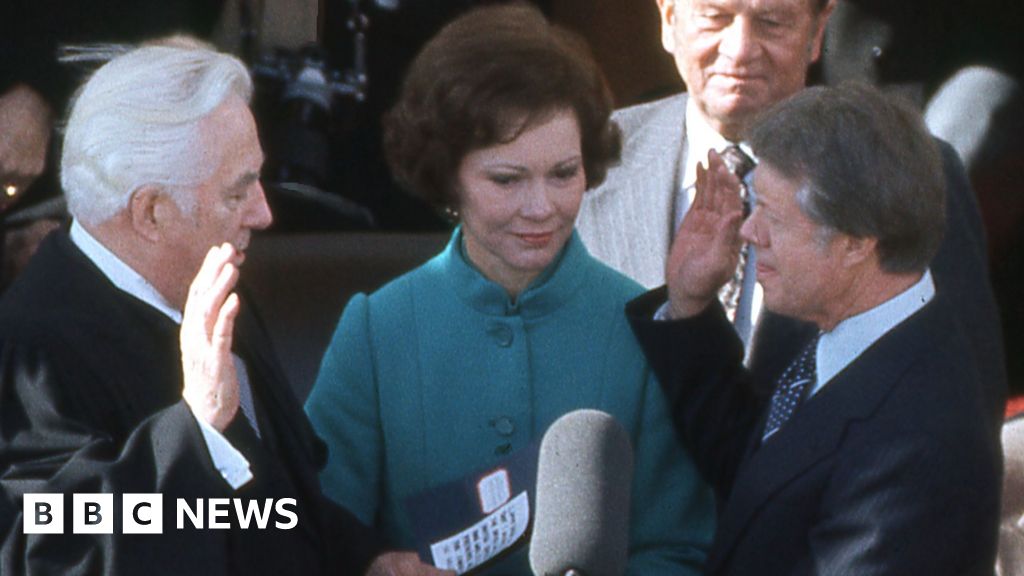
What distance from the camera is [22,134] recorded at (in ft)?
9.41

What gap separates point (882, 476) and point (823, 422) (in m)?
0.11

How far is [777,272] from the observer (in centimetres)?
205

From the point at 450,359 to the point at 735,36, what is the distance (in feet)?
2.26

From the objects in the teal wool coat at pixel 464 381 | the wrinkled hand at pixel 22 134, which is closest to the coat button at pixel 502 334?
the teal wool coat at pixel 464 381

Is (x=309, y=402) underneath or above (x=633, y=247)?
underneath

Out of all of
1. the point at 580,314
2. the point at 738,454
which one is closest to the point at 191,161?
the point at 580,314

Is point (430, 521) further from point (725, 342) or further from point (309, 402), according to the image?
point (725, 342)

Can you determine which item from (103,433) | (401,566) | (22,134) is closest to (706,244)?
(401,566)

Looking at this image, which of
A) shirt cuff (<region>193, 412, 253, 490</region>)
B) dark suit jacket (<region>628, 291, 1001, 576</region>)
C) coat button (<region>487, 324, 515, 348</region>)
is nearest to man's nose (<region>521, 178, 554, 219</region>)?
coat button (<region>487, 324, 515, 348</region>)

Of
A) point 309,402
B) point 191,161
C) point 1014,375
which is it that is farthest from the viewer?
point 1014,375

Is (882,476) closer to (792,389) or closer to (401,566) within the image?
(792,389)

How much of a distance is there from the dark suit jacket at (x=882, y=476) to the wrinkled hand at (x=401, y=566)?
334 mm

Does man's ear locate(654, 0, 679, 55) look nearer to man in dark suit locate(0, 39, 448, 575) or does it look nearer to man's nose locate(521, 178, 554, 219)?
man's nose locate(521, 178, 554, 219)

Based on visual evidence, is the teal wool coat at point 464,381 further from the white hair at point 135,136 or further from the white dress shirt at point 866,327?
the white hair at point 135,136
